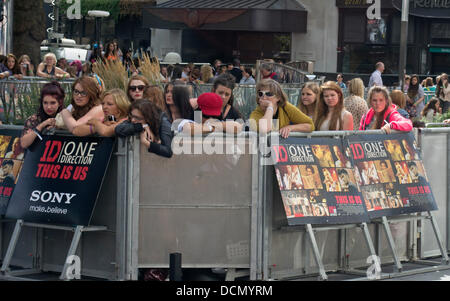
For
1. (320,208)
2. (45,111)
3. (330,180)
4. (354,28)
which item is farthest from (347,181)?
(354,28)

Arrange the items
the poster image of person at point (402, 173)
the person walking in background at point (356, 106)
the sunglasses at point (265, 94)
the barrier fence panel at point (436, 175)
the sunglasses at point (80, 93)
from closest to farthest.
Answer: the sunglasses at point (80, 93), the sunglasses at point (265, 94), the poster image of person at point (402, 173), the barrier fence panel at point (436, 175), the person walking in background at point (356, 106)

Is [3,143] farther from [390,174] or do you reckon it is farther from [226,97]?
[390,174]

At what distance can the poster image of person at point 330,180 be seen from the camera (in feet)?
31.5

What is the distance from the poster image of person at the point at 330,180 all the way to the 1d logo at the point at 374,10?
34.3 meters

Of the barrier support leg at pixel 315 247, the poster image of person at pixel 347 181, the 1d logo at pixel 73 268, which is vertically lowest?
→ the 1d logo at pixel 73 268

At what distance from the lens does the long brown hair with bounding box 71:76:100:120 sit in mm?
9617

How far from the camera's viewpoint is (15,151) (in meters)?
9.92

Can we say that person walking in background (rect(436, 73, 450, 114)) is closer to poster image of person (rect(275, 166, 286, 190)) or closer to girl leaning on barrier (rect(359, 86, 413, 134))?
girl leaning on barrier (rect(359, 86, 413, 134))

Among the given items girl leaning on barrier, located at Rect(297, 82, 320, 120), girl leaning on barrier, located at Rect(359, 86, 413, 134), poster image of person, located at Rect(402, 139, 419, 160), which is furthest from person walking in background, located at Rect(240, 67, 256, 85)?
poster image of person, located at Rect(402, 139, 419, 160)

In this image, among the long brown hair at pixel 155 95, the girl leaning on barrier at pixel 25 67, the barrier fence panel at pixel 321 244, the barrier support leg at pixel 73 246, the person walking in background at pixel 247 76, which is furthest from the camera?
the person walking in background at pixel 247 76

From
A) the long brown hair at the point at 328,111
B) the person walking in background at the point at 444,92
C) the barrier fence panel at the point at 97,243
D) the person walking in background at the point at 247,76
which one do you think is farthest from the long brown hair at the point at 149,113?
the person walking in background at the point at 444,92

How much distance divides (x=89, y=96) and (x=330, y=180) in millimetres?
2440

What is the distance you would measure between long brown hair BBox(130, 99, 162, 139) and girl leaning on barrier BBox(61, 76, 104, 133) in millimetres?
547

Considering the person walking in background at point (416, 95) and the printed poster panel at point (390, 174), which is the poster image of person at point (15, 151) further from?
the person walking in background at point (416, 95)
